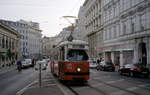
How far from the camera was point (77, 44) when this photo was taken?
14414mm

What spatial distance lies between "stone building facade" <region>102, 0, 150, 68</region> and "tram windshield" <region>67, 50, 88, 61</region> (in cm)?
1690

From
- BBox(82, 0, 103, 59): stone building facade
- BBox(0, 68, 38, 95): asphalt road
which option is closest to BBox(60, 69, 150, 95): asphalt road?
BBox(0, 68, 38, 95): asphalt road

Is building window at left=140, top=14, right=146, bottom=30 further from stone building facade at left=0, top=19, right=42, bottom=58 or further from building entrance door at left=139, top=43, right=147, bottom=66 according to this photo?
stone building facade at left=0, top=19, right=42, bottom=58

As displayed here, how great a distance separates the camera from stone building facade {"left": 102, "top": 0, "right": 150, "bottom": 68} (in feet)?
97.8

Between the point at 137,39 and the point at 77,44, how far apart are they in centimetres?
1935

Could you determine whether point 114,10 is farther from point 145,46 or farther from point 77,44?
point 77,44

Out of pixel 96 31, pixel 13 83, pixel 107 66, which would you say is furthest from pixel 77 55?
pixel 96 31

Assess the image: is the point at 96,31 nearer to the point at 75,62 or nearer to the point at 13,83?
the point at 13,83

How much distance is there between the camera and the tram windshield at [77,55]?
13.9 metres

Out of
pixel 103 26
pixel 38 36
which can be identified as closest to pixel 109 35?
pixel 103 26

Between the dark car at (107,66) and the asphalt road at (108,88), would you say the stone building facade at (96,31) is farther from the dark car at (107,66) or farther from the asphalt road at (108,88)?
the asphalt road at (108,88)

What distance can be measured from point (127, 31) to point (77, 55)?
892 inches

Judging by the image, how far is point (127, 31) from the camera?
3462cm

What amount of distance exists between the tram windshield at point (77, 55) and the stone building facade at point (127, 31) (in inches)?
665
